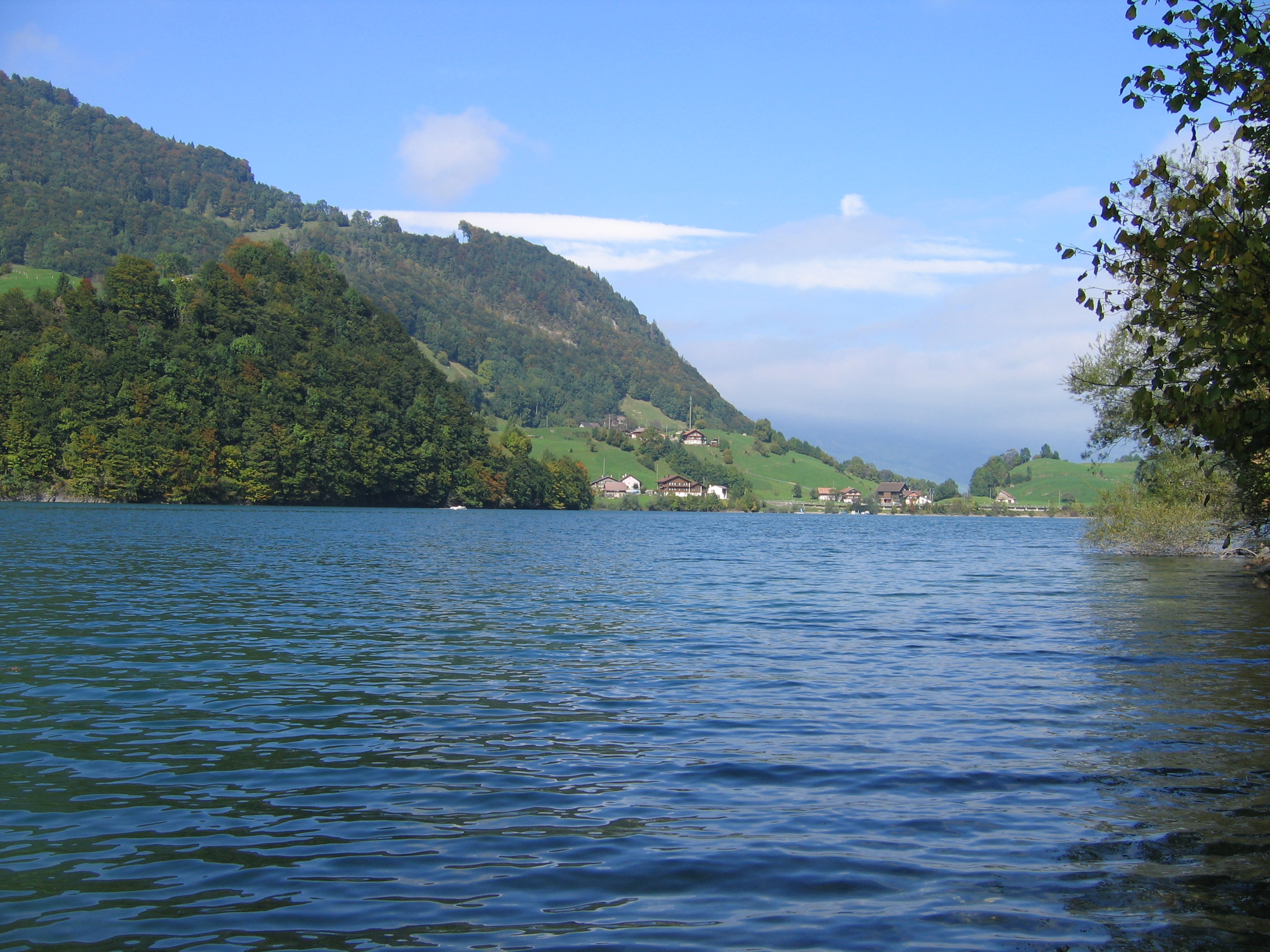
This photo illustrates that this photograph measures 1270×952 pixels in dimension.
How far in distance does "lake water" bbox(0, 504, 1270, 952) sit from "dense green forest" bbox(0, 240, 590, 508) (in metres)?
96.9

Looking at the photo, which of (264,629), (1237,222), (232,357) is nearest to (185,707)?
(264,629)

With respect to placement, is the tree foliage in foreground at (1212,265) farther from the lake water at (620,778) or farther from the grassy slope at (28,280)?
the grassy slope at (28,280)

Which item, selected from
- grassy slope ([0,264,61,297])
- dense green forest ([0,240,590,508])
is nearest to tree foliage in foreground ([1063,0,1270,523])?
dense green forest ([0,240,590,508])

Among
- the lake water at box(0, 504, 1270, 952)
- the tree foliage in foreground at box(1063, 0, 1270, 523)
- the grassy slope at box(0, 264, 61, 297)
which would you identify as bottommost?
the lake water at box(0, 504, 1270, 952)

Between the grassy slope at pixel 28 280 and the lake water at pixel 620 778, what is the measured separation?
16098 cm

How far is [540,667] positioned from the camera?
18328 mm

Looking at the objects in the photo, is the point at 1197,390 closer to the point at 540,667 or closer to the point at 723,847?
the point at 723,847

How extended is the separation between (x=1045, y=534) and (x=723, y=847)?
384 ft

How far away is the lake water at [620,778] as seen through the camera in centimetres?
734

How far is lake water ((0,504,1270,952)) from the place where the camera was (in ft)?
24.1

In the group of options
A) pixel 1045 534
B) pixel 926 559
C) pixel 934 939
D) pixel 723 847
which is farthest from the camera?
pixel 1045 534

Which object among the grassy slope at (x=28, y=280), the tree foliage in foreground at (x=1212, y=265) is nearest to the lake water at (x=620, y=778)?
the tree foliage in foreground at (x=1212, y=265)

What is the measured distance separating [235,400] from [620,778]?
131154mm

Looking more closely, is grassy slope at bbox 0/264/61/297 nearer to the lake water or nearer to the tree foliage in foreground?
the lake water
